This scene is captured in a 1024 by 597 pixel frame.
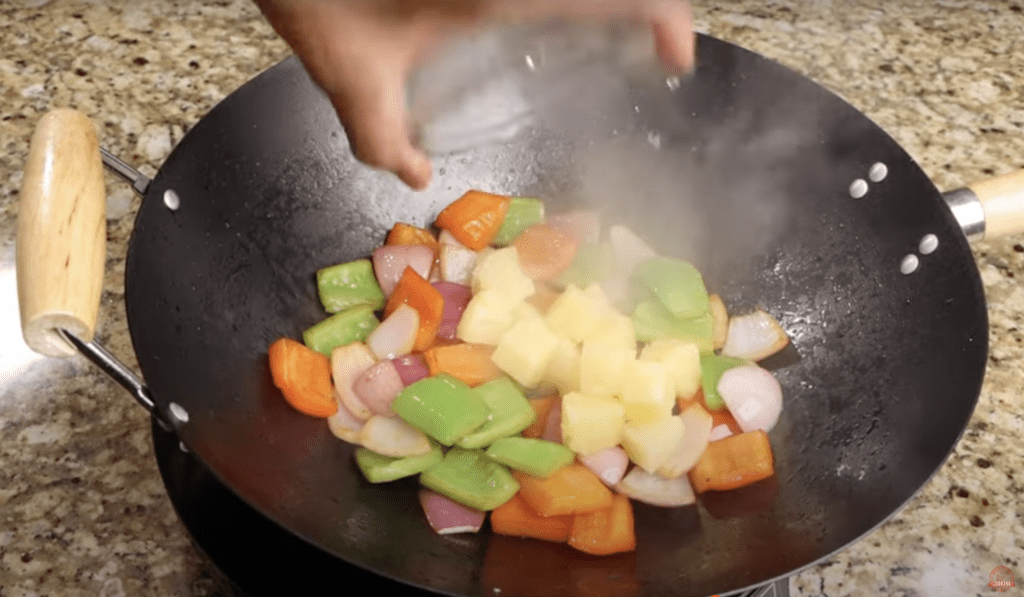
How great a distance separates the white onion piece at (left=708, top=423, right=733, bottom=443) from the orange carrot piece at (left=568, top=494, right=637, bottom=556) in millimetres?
190

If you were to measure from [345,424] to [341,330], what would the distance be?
0.46 ft

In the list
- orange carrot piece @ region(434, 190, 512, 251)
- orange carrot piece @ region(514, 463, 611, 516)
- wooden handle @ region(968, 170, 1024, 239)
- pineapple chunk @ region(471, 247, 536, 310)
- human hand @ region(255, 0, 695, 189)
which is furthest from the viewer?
orange carrot piece @ region(434, 190, 512, 251)

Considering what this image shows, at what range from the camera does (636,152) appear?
1427mm

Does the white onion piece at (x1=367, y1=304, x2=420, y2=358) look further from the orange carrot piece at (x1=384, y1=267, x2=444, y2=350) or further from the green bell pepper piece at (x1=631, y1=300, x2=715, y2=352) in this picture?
the green bell pepper piece at (x1=631, y1=300, x2=715, y2=352)

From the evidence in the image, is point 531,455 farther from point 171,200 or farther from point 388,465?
point 171,200

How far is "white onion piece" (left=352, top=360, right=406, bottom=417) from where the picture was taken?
116 centimetres

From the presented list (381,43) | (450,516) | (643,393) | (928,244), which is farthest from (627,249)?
(381,43)

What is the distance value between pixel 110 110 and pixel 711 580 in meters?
1.29

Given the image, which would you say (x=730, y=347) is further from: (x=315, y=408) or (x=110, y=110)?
(x=110, y=110)

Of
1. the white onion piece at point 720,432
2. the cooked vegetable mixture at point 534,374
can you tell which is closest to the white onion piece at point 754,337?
the cooked vegetable mixture at point 534,374

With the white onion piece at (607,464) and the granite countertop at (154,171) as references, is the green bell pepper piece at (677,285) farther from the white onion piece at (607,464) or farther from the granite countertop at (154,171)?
the granite countertop at (154,171)

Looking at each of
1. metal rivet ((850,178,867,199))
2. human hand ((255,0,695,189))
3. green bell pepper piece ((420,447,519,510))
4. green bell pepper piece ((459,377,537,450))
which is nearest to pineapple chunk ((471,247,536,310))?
green bell pepper piece ((459,377,537,450))

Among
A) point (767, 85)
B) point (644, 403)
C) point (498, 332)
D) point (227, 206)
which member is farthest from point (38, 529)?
point (767, 85)

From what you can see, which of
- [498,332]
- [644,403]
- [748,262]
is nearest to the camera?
[644,403]
